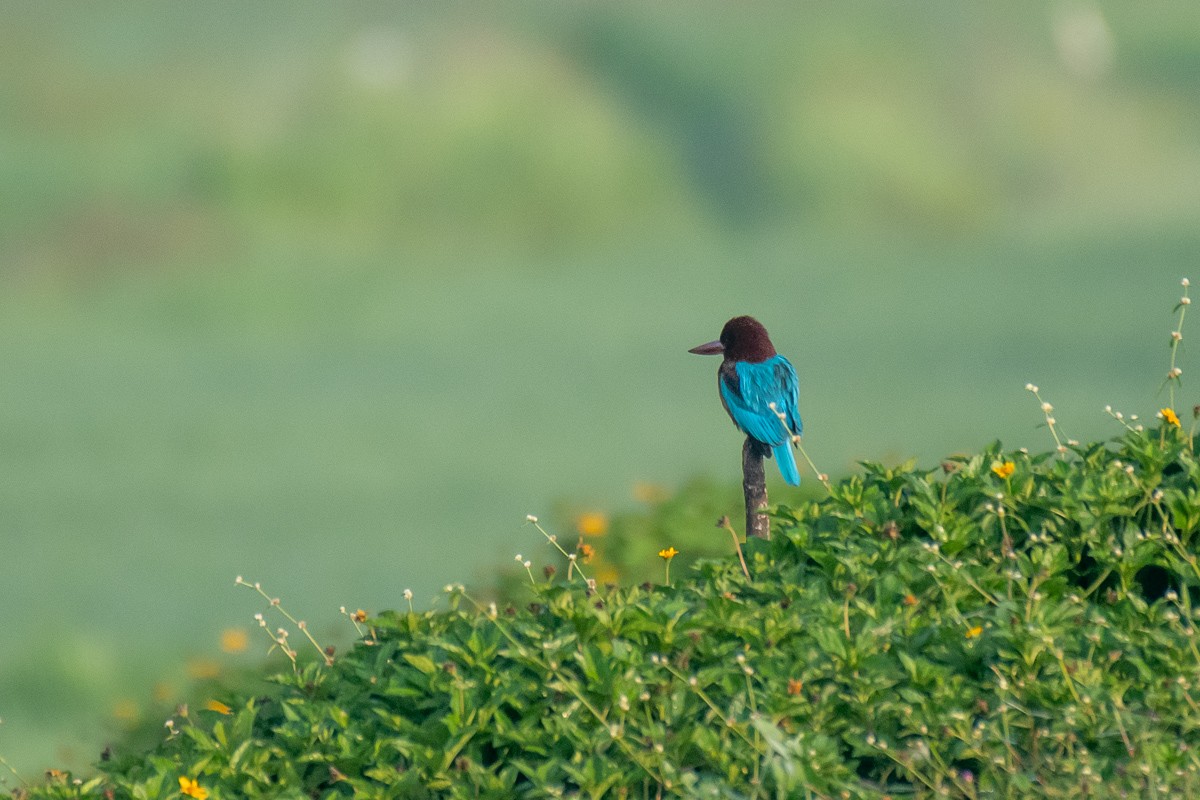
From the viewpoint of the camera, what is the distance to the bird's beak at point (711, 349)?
17.5 feet

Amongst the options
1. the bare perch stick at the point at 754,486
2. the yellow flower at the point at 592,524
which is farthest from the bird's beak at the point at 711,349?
the yellow flower at the point at 592,524

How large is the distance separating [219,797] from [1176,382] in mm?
3460

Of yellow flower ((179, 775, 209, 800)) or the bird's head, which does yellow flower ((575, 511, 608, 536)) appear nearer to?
the bird's head

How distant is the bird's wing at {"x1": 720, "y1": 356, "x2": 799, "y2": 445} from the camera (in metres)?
5.16

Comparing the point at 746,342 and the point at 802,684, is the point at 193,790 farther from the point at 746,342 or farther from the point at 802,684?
Result: the point at 746,342

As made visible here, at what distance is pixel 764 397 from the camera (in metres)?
5.16

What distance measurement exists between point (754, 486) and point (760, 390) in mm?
425

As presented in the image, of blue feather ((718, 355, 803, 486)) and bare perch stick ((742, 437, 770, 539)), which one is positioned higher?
blue feather ((718, 355, 803, 486))

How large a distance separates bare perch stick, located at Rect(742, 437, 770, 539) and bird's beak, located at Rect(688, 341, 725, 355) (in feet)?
1.05

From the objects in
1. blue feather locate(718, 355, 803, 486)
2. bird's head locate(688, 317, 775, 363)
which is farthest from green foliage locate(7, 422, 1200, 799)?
bird's head locate(688, 317, 775, 363)

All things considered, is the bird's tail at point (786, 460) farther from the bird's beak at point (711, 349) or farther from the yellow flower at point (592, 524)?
the yellow flower at point (592, 524)

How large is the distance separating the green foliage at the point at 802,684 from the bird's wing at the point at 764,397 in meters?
0.37

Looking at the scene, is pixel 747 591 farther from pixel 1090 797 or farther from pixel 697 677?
pixel 1090 797

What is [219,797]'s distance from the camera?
4.15 m
